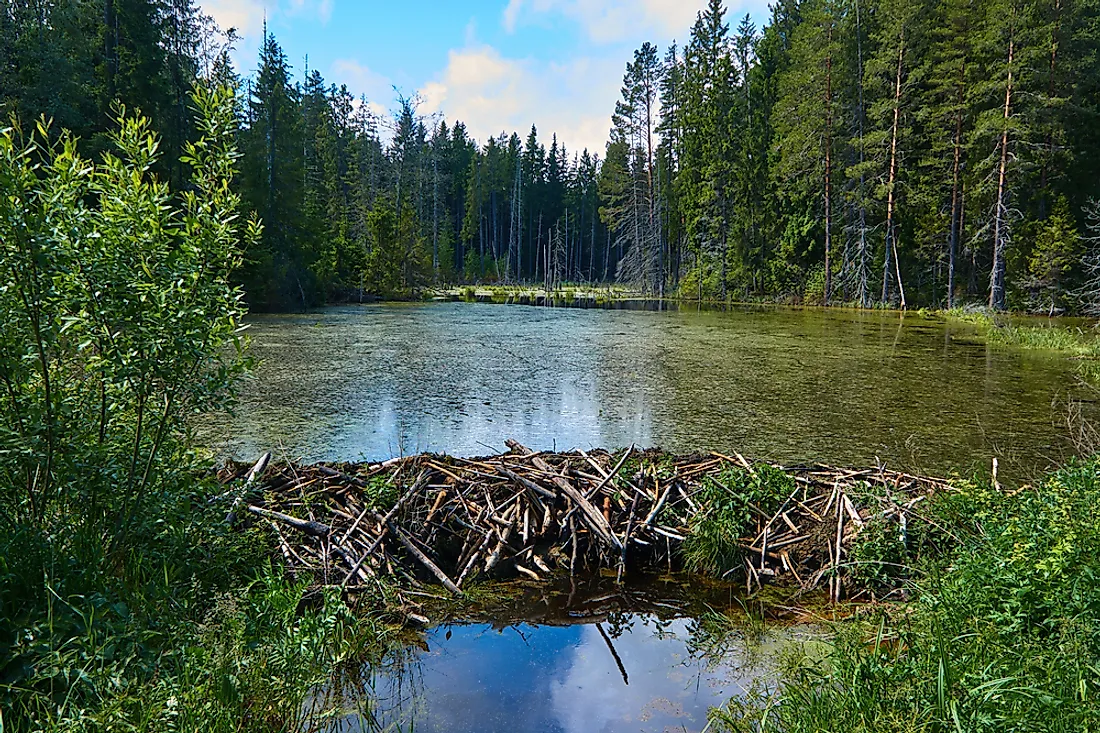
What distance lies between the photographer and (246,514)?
366cm

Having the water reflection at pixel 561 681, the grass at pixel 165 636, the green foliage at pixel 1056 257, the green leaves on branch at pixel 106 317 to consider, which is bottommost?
the water reflection at pixel 561 681

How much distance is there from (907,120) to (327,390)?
83.8 feet

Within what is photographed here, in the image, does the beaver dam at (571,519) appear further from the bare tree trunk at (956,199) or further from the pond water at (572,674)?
the bare tree trunk at (956,199)

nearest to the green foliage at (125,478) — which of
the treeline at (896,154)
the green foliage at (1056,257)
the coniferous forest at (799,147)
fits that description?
the coniferous forest at (799,147)

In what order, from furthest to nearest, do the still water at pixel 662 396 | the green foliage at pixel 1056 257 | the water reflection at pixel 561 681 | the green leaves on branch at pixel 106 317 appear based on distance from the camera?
the green foliage at pixel 1056 257, the still water at pixel 662 396, the water reflection at pixel 561 681, the green leaves on branch at pixel 106 317

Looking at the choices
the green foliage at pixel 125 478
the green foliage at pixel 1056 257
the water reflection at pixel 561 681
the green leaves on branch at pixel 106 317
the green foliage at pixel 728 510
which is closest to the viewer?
the green foliage at pixel 125 478

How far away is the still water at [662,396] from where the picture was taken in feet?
21.0

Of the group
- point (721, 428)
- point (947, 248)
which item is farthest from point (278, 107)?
point (947, 248)

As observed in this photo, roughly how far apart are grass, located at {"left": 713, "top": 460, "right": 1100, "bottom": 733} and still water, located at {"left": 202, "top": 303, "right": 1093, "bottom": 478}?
9.23 feet

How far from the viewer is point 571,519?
4.00m

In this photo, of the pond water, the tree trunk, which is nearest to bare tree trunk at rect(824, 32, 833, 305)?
the tree trunk

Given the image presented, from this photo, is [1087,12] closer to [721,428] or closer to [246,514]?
[721,428]

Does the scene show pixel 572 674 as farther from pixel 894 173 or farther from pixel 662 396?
pixel 894 173

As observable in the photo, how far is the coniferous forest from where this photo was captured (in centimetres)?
2017
